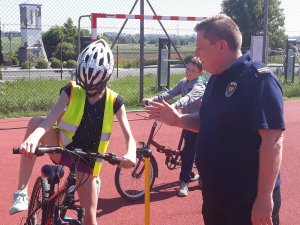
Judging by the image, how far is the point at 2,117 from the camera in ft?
35.6

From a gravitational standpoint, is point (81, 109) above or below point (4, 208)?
above

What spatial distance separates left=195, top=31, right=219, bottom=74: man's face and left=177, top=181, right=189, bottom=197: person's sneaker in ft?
10.8

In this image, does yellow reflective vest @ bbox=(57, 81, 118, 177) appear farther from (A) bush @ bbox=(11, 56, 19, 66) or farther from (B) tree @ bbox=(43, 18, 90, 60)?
(A) bush @ bbox=(11, 56, 19, 66)

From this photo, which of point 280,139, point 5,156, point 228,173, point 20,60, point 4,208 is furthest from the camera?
point 20,60

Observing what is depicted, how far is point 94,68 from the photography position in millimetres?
3391

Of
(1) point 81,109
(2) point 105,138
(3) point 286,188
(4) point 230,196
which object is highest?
(1) point 81,109

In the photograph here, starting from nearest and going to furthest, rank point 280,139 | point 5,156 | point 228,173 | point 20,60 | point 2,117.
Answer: point 280,139, point 228,173, point 5,156, point 2,117, point 20,60

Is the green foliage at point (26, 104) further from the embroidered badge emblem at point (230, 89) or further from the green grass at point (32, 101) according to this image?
the embroidered badge emblem at point (230, 89)

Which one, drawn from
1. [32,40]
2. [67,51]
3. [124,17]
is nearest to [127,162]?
[124,17]

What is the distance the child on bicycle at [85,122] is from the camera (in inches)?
137

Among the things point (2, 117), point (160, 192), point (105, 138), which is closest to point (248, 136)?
point (105, 138)

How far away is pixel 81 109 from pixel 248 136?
144 centimetres

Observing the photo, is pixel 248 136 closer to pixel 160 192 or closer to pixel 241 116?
pixel 241 116

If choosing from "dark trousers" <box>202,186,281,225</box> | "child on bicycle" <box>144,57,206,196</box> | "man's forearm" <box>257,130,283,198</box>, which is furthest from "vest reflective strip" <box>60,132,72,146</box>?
"child on bicycle" <box>144,57,206,196</box>
